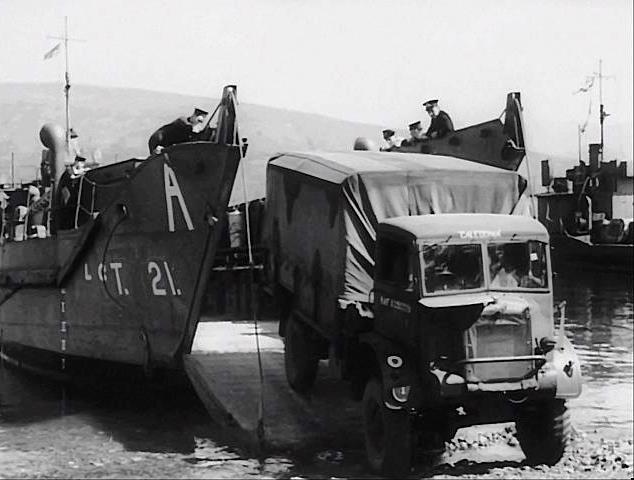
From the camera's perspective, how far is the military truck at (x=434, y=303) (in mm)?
5660

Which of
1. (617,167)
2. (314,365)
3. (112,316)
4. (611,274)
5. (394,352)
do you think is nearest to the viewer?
(394,352)

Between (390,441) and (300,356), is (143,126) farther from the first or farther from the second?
(390,441)

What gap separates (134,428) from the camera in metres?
8.02

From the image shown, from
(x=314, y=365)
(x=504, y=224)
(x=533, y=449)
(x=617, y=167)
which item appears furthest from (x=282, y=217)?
(x=617, y=167)

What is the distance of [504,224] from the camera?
604cm

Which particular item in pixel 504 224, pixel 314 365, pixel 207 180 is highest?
pixel 207 180

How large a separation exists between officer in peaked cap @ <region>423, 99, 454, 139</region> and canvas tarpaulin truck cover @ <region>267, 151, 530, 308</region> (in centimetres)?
355

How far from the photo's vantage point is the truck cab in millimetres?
5637

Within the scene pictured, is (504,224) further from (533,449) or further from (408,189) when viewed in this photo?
(533,449)

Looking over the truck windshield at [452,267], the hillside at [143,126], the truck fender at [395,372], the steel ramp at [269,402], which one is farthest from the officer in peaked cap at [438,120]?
the hillside at [143,126]

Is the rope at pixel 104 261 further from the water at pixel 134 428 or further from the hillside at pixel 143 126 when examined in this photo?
the hillside at pixel 143 126

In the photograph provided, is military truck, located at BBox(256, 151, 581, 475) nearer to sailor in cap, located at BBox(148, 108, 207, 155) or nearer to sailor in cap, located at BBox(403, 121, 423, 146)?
sailor in cap, located at BBox(148, 108, 207, 155)

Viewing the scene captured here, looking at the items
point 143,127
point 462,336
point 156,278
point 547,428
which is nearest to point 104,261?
point 156,278

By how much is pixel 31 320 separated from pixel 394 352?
6.26 meters
